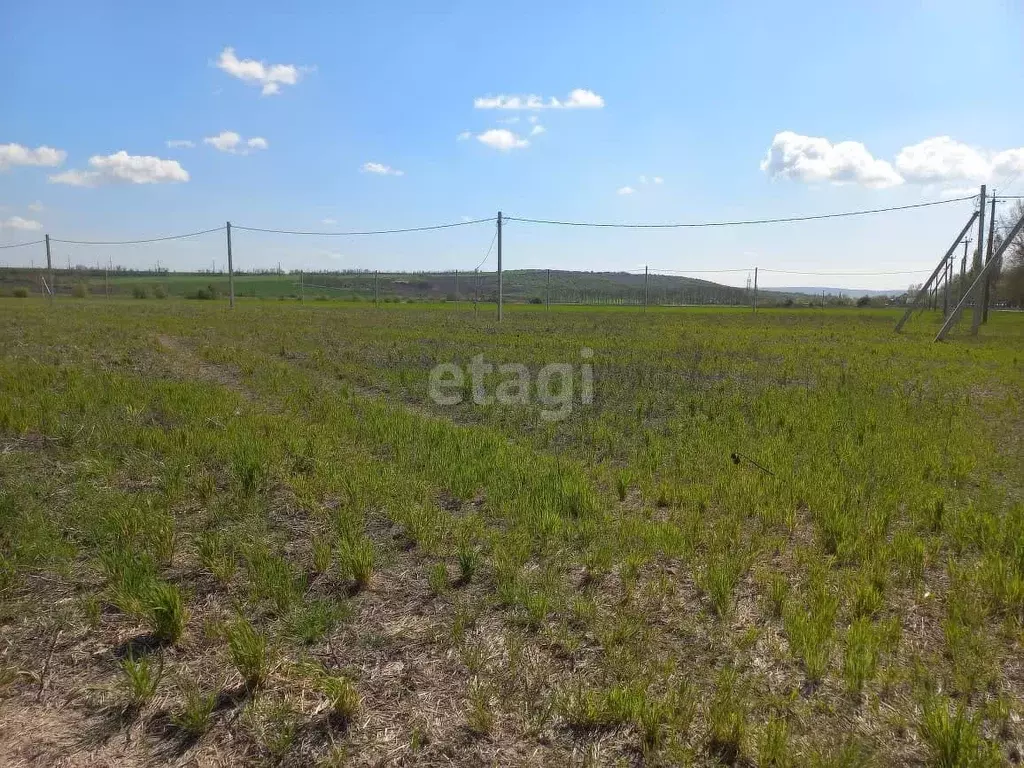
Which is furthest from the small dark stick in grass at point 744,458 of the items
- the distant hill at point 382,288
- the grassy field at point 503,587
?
the distant hill at point 382,288

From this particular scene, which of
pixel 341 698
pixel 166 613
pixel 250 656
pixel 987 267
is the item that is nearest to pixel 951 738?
pixel 341 698

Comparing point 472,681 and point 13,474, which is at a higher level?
point 13,474

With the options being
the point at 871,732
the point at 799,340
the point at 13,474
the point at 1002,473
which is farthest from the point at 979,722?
the point at 799,340

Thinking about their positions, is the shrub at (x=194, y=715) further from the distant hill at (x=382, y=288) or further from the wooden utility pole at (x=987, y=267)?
the distant hill at (x=382, y=288)

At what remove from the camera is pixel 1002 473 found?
5.95 m

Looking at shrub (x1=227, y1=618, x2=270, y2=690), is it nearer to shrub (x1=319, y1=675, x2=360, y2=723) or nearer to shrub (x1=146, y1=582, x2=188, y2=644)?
shrub (x1=319, y1=675, x2=360, y2=723)

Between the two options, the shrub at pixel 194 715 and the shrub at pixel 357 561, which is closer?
the shrub at pixel 194 715

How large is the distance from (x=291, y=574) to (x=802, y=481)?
4290 mm

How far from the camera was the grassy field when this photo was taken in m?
2.54

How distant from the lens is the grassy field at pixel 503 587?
2.54 m

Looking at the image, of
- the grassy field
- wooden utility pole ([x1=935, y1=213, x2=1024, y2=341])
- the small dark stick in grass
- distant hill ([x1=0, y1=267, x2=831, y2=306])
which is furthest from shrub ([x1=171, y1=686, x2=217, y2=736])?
distant hill ([x1=0, y1=267, x2=831, y2=306])

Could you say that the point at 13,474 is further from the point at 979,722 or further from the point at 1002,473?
the point at 1002,473

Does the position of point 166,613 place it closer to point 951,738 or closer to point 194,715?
point 194,715

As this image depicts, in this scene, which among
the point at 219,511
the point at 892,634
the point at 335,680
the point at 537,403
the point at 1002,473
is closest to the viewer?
the point at 335,680
